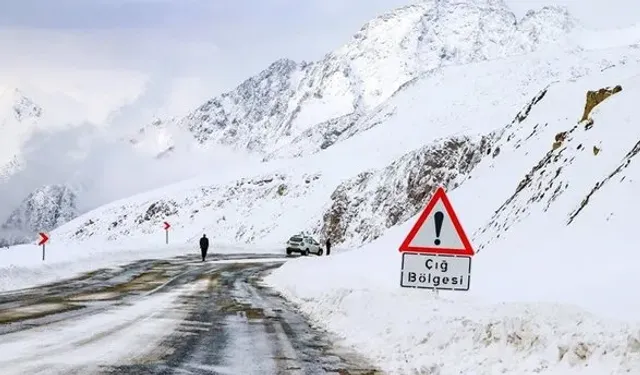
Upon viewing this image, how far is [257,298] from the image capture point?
22.0 m

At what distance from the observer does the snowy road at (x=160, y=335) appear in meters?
9.81

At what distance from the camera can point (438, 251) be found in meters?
11.5

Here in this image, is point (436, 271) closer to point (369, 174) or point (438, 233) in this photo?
point (438, 233)

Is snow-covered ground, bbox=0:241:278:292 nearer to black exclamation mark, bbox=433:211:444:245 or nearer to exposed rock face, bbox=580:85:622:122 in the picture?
black exclamation mark, bbox=433:211:444:245

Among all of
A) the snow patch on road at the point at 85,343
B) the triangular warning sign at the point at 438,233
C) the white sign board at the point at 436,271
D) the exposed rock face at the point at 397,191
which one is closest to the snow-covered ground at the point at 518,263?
the exposed rock face at the point at 397,191

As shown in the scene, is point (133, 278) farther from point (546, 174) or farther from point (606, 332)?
point (606, 332)

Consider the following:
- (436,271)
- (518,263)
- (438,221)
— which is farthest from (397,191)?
(438,221)

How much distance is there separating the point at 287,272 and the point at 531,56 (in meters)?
109

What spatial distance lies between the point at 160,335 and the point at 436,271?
4.39m

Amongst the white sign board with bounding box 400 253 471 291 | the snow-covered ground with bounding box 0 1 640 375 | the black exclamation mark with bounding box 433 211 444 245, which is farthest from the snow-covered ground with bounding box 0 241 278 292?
the black exclamation mark with bounding box 433 211 444 245

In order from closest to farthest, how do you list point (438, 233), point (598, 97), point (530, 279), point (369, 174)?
point (438, 233) < point (530, 279) < point (598, 97) < point (369, 174)

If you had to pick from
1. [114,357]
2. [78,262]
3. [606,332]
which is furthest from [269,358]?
[78,262]

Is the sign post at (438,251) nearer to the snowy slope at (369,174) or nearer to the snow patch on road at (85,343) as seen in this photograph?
the snow patch on road at (85,343)

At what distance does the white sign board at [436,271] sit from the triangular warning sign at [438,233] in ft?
0.48
